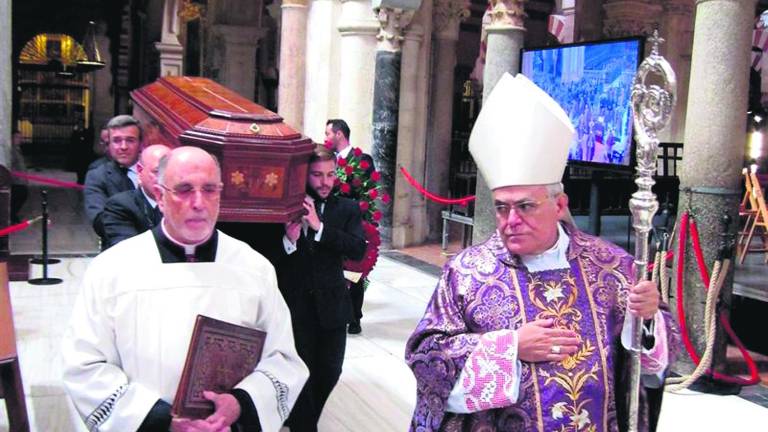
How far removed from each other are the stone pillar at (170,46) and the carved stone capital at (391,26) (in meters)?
10.3

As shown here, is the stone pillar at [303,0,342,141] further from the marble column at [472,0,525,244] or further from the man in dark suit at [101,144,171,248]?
the man in dark suit at [101,144,171,248]

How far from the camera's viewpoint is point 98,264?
102 inches

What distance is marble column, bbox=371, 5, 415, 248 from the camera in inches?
438

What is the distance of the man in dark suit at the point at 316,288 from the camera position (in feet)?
13.8

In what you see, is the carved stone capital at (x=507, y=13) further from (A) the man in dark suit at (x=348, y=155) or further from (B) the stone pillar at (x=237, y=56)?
(B) the stone pillar at (x=237, y=56)

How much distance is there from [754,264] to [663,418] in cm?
370

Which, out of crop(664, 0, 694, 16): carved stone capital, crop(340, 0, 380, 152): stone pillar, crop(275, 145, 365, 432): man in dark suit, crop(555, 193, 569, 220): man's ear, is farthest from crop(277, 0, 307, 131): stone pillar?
crop(555, 193, 569, 220): man's ear

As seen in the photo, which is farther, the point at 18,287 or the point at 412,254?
the point at 412,254

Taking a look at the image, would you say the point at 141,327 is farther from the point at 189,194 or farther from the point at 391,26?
the point at 391,26

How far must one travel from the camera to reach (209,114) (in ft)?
12.4

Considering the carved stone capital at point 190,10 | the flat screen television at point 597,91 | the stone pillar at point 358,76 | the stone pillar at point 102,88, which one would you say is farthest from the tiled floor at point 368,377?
the stone pillar at point 102,88

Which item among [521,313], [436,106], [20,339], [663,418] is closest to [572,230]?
[521,313]

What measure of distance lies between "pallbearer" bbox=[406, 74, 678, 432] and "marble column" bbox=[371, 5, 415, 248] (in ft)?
Result: 27.9

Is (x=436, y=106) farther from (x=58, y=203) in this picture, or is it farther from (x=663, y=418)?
(x=663, y=418)
